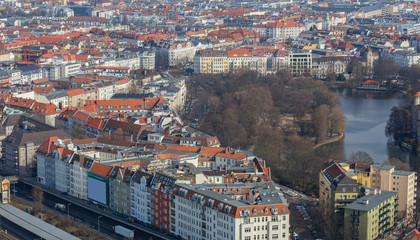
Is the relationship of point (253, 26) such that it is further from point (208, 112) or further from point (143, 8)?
point (208, 112)

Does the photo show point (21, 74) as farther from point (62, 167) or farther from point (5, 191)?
point (5, 191)

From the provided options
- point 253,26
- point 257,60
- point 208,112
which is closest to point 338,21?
point 253,26

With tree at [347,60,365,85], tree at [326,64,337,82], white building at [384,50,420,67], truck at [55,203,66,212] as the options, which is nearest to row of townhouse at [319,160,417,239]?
truck at [55,203,66,212]

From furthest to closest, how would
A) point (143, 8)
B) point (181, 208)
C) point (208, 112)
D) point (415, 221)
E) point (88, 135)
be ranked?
point (143, 8) → point (208, 112) → point (88, 135) → point (415, 221) → point (181, 208)

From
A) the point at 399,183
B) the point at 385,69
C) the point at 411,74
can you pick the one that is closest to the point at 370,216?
the point at 399,183

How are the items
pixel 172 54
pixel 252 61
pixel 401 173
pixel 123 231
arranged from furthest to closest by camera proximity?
pixel 172 54 < pixel 252 61 < pixel 401 173 < pixel 123 231

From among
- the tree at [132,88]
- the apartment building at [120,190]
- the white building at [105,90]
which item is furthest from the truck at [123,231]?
the tree at [132,88]

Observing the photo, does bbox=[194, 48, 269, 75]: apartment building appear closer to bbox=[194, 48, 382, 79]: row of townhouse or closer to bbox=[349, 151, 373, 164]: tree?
bbox=[194, 48, 382, 79]: row of townhouse
